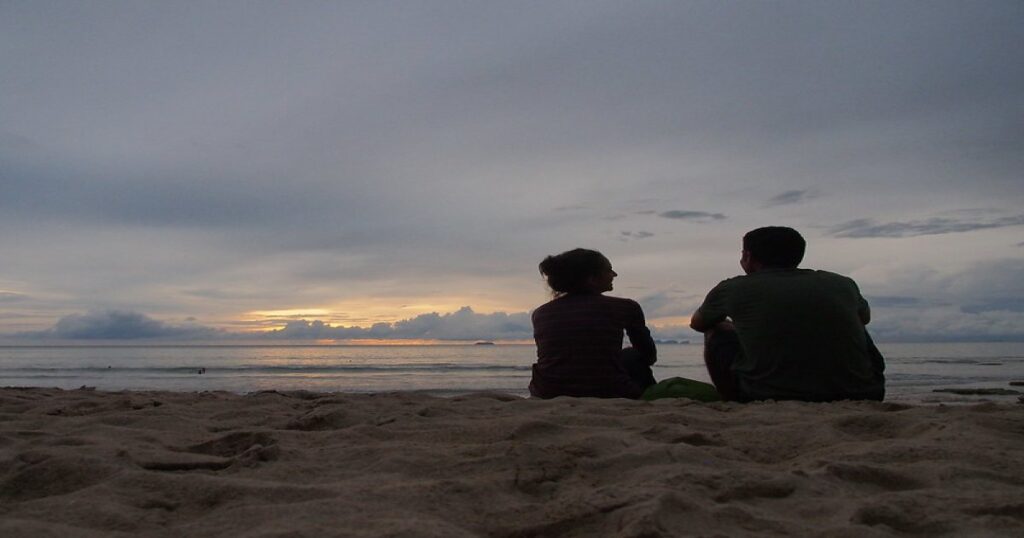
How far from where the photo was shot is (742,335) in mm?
4555

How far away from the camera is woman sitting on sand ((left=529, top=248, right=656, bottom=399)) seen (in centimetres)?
502

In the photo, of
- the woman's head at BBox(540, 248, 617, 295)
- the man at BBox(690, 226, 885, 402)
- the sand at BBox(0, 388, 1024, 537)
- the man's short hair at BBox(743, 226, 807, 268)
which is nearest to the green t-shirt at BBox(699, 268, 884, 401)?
the man at BBox(690, 226, 885, 402)

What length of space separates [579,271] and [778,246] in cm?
144

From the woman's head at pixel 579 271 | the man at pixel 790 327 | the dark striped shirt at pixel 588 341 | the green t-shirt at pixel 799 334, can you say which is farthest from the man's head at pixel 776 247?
the woman's head at pixel 579 271

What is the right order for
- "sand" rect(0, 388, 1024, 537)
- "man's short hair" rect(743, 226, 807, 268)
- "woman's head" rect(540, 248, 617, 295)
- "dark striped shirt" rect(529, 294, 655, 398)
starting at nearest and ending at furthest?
"sand" rect(0, 388, 1024, 537)
"man's short hair" rect(743, 226, 807, 268)
"dark striped shirt" rect(529, 294, 655, 398)
"woman's head" rect(540, 248, 617, 295)

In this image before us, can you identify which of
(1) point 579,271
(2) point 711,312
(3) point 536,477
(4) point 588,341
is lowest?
(3) point 536,477

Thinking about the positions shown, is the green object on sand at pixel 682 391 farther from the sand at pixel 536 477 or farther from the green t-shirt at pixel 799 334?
A: the sand at pixel 536 477

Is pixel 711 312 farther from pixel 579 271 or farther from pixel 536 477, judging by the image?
pixel 536 477

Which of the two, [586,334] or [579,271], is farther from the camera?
[579,271]

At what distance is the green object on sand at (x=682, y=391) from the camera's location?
5020mm

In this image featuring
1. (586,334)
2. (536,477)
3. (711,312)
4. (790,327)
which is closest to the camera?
(536,477)

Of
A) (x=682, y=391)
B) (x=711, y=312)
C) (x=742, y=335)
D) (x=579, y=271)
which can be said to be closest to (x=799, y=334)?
(x=742, y=335)

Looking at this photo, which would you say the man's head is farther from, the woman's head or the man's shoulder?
the woman's head

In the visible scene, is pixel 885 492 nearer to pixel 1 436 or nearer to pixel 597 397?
pixel 597 397
